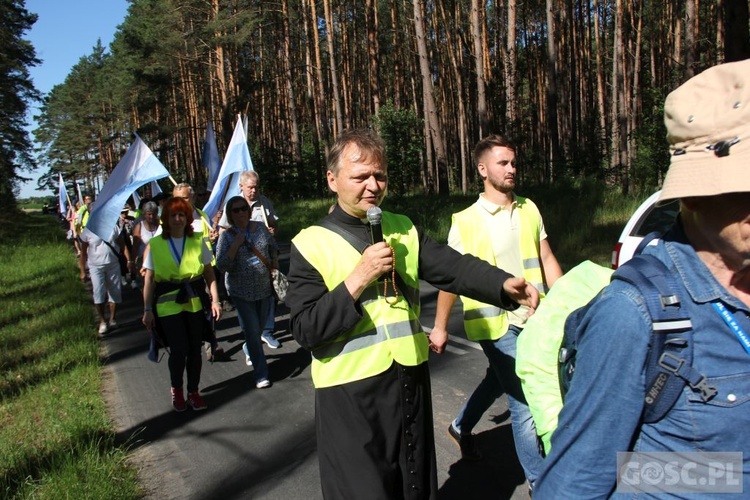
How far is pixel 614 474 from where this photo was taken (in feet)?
4.37

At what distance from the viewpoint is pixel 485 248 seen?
368cm

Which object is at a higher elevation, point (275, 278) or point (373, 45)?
point (373, 45)

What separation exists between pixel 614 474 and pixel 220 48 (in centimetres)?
3396

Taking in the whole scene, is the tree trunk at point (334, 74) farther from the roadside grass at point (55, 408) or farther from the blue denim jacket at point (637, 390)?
the blue denim jacket at point (637, 390)

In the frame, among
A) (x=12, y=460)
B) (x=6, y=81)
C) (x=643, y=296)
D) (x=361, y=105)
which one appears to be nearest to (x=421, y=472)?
(x=643, y=296)

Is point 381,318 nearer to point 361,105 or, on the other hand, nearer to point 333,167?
point 333,167

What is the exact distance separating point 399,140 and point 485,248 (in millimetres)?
22492

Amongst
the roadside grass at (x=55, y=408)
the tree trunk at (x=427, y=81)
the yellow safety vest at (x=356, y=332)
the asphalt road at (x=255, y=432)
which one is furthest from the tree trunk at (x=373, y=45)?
the yellow safety vest at (x=356, y=332)

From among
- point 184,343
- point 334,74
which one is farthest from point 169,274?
point 334,74

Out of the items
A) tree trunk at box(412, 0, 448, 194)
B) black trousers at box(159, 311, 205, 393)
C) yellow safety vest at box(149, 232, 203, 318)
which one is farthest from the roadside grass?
tree trunk at box(412, 0, 448, 194)

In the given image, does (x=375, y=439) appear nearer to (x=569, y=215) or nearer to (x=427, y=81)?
(x=569, y=215)

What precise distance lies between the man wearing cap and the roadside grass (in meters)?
3.55

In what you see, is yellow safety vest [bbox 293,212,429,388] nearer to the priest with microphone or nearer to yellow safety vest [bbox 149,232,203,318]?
the priest with microphone

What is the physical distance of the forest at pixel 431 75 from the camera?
23234 mm
